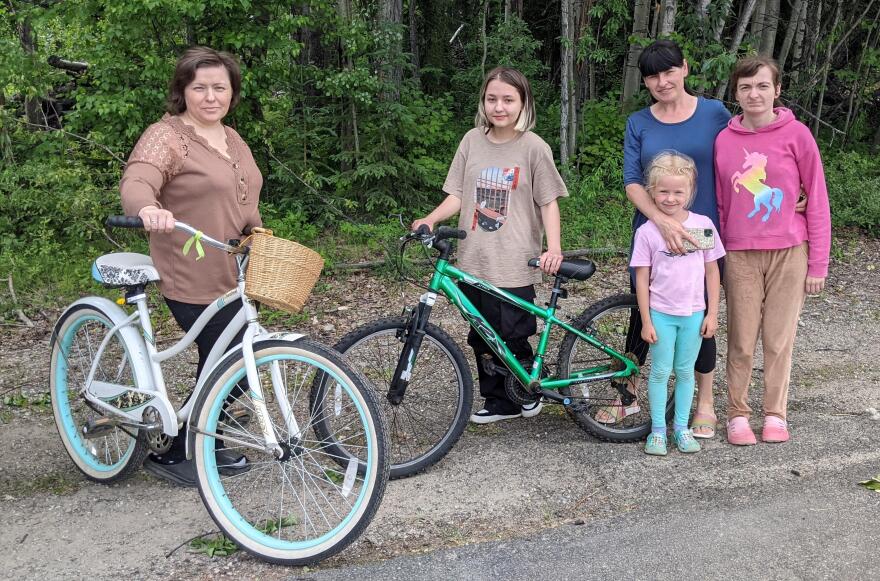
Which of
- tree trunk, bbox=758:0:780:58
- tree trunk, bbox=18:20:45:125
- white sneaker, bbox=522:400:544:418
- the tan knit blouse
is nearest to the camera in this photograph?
the tan knit blouse

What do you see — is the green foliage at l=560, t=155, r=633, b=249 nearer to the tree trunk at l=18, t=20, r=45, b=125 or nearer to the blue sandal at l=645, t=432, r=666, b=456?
the blue sandal at l=645, t=432, r=666, b=456

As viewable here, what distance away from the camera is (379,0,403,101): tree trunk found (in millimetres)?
8023

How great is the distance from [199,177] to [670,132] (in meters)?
2.27

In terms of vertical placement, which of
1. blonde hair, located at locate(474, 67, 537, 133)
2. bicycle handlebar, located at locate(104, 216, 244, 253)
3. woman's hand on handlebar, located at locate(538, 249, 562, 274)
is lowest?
woman's hand on handlebar, located at locate(538, 249, 562, 274)

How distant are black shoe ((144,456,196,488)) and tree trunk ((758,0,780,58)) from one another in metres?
8.78

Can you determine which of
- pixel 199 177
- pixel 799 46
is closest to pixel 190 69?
pixel 199 177

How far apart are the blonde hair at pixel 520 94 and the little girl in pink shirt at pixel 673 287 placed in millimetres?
654

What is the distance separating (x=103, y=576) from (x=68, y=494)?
0.88 metres

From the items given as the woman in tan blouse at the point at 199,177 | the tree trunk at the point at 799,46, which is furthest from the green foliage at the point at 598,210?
the woman in tan blouse at the point at 199,177

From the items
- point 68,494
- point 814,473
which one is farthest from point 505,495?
point 68,494

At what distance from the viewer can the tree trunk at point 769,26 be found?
971 cm

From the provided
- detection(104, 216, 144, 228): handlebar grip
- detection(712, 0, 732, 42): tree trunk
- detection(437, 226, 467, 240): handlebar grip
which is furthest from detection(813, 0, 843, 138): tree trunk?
detection(104, 216, 144, 228): handlebar grip

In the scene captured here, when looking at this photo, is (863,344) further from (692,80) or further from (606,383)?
(692,80)

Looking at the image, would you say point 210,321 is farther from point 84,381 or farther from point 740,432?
point 740,432
